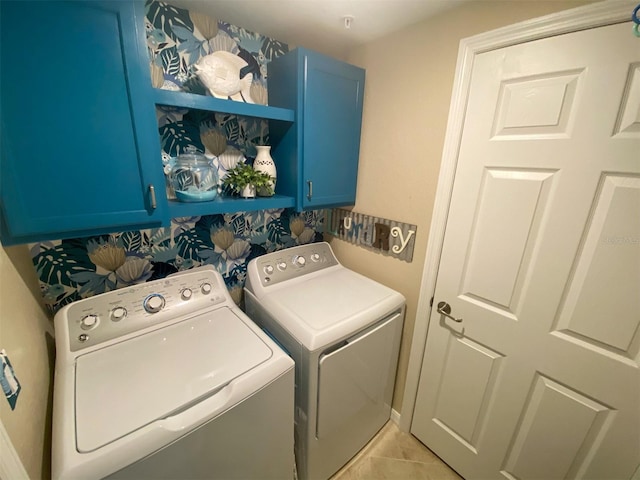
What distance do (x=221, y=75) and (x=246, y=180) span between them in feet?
1.55

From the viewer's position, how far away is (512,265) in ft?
3.55

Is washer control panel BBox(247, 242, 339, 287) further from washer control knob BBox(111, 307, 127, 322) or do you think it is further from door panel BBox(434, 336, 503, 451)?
door panel BBox(434, 336, 503, 451)

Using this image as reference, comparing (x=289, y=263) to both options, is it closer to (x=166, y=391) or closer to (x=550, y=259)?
(x=166, y=391)

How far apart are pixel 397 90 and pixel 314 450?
1.92 m

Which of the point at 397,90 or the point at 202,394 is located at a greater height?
the point at 397,90

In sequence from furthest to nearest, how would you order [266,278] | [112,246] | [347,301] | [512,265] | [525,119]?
[266,278]
[347,301]
[112,246]
[512,265]
[525,119]

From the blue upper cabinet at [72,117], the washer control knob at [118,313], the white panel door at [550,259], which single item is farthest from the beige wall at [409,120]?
the washer control knob at [118,313]

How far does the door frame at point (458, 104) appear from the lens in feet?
2.64

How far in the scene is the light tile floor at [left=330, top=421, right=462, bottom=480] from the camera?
57.1 inches

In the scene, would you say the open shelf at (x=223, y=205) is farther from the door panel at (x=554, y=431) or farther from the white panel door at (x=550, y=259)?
the door panel at (x=554, y=431)

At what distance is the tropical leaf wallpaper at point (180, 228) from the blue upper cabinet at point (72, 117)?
35 centimetres

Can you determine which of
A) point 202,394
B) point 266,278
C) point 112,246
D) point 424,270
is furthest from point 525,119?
point 112,246

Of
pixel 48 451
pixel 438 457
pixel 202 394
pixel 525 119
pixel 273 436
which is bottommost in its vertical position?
pixel 438 457

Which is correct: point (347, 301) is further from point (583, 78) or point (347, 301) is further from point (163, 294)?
point (583, 78)
